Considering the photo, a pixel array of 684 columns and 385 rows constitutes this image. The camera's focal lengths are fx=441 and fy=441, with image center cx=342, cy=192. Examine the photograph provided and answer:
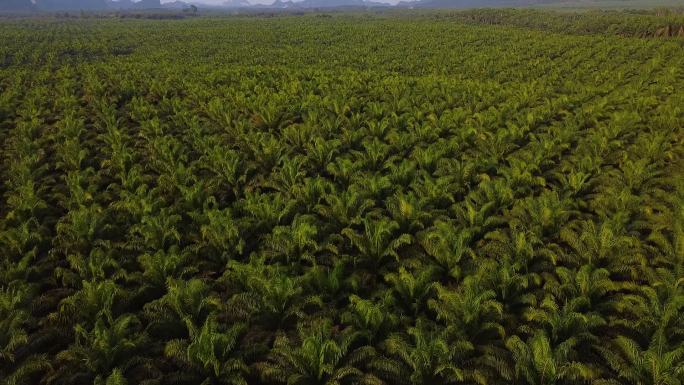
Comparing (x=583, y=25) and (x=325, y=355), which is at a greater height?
(x=583, y=25)

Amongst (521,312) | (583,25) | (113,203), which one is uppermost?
(583,25)

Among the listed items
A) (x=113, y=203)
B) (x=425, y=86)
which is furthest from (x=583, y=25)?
(x=113, y=203)

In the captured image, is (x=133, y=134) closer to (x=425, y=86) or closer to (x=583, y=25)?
(x=425, y=86)

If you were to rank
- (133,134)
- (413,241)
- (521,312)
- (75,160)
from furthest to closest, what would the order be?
(133,134)
(75,160)
(413,241)
(521,312)

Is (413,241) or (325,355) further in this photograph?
(413,241)

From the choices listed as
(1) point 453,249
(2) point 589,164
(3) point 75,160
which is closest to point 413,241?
(1) point 453,249

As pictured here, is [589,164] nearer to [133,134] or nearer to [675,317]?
[675,317]

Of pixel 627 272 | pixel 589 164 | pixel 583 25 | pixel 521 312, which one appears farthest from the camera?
pixel 583 25
